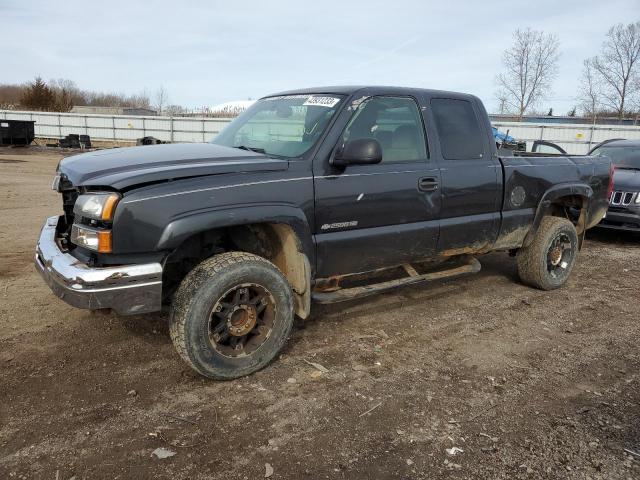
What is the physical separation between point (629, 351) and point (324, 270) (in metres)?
2.54

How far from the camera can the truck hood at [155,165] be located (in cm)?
299

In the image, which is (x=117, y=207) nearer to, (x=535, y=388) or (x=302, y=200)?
(x=302, y=200)

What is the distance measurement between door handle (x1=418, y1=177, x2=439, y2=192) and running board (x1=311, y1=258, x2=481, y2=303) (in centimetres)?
74

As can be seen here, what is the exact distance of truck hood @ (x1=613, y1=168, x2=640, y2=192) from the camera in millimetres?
7836

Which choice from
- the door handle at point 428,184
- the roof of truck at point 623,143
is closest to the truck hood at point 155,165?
the door handle at point 428,184

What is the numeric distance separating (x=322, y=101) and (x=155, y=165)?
56.7 inches

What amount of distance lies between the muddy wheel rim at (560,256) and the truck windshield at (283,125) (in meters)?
3.10

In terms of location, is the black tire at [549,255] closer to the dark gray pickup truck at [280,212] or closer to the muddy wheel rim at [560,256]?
the muddy wheel rim at [560,256]

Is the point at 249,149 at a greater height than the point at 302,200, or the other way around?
the point at 249,149

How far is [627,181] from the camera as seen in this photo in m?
7.98

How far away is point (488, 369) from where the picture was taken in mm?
3600

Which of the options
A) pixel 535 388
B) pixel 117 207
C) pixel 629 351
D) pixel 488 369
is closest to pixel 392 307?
pixel 488 369

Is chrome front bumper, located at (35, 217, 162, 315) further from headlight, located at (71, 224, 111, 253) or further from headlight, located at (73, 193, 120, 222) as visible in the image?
headlight, located at (73, 193, 120, 222)

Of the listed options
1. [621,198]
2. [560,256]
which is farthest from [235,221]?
[621,198]
